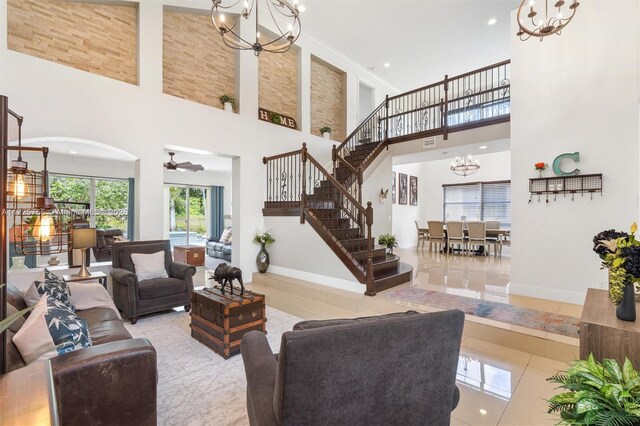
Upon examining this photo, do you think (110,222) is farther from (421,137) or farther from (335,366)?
(335,366)

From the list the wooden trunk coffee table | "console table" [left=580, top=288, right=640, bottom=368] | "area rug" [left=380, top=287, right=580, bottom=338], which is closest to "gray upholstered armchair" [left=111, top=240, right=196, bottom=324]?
the wooden trunk coffee table

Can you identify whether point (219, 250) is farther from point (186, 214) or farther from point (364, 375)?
point (364, 375)

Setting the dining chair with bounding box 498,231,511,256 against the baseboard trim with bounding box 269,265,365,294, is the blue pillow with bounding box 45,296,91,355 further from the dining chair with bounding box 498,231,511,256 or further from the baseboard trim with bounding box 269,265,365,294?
the dining chair with bounding box 498,231,511,256

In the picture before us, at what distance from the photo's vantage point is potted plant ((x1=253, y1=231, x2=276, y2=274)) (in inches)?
227

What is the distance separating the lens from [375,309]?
4102 millimetres

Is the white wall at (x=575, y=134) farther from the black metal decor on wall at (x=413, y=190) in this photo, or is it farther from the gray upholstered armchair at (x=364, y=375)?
the black metal decor on wall at (x=413, y=190)

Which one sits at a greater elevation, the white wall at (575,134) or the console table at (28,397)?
the white wall at (575,134)

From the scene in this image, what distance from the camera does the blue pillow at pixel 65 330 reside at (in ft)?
5.65

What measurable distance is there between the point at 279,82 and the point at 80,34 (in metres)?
3.54

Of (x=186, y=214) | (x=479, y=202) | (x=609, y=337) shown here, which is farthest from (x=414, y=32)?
(x=186, y=214)

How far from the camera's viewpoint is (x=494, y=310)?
146 inches

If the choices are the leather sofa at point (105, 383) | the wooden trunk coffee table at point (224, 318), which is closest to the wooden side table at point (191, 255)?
the wooden trunk coffee table at point (224, 318)

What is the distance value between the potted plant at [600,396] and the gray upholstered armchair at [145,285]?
4153 millimetres

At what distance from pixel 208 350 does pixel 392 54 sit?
7.80m
